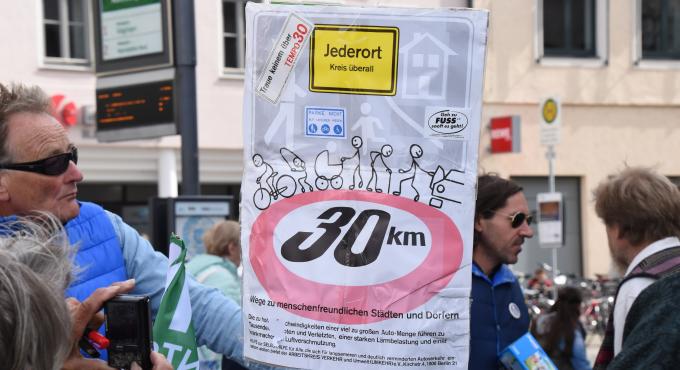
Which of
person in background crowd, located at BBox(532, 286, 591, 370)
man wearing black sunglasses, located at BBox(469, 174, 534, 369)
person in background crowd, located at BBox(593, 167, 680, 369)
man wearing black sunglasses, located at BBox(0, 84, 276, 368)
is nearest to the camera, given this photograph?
man wearing black sunglasses, located at BBox(0, 84, 276, 368)

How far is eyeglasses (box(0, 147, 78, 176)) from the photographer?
9.04 feet

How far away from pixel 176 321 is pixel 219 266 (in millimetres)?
4341

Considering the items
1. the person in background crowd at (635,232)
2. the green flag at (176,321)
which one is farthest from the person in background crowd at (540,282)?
the green flag at (176,321)

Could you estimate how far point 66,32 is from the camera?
19.1 metres

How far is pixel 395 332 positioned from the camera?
2.90 meters

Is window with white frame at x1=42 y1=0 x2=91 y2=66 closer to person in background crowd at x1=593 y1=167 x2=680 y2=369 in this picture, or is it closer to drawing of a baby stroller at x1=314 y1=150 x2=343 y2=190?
person in background crowd at x1=593 y1=167 x2=680 y2=369

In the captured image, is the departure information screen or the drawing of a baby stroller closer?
the drawing of a baby stroller

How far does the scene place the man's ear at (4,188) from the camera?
108 inches

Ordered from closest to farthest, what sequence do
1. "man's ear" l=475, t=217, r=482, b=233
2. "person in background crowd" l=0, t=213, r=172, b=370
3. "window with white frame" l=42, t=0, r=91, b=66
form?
"person in background crowd" l=0, t=213, r=172, b=370 → "man's ear" l=475, t=217, r=482, b=233 → "window with white frame" l=42, t=0, r=91, b=66

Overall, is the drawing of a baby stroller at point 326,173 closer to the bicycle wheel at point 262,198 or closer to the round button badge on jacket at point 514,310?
the bicycle wheel at point 262,198

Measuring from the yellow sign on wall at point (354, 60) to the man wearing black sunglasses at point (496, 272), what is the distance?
141cm

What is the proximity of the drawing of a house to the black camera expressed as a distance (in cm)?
97

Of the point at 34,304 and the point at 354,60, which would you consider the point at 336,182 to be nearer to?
the point at 354,60

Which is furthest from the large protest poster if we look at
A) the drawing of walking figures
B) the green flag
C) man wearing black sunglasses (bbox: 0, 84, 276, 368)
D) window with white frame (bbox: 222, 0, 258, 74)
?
window with white frame (bbox: 222, 0, 258, 74)
